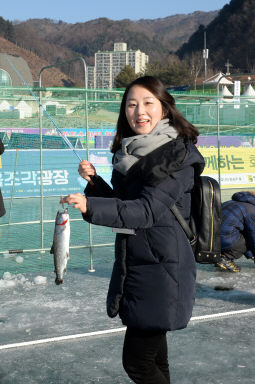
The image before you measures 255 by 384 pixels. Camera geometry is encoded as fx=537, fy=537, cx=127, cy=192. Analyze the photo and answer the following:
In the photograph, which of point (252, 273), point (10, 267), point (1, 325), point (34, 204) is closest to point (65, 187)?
point (34, 204)

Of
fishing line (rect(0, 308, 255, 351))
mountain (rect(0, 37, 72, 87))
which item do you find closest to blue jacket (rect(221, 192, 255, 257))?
fishing line (rect(0, 308, 255, 351))

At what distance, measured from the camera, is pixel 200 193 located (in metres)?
2.71

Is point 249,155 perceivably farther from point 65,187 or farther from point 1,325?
point 1,325

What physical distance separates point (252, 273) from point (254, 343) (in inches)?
91.5

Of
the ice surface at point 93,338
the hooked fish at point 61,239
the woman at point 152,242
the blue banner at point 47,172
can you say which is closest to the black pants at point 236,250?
the ice surface at point 93,338

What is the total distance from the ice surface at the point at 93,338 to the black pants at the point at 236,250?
9.4 inches

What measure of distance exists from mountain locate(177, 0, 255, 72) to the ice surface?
5629 inches

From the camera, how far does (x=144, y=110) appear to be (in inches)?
101

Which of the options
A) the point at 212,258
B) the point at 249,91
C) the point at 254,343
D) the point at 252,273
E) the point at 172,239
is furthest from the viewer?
the point at 249,91

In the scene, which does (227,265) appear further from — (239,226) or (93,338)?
(93,338)

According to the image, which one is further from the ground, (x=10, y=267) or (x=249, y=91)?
(x=249, y=91)

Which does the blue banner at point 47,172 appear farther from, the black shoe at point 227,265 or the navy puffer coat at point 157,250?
the navy puffer coat at point 157,250

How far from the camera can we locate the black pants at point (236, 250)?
627 centimetres

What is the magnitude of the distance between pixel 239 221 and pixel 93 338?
257 cm
